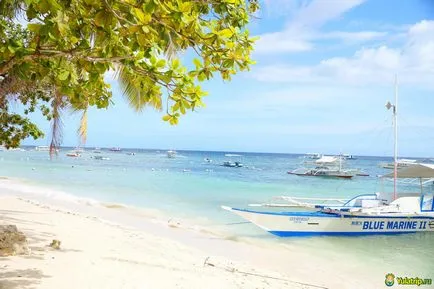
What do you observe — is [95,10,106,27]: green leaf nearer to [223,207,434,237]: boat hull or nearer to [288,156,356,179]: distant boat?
[223,207,434,237]: boat hull

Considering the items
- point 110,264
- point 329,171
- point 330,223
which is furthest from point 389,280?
point 329,171

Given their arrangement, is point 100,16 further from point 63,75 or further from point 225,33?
point 225,33

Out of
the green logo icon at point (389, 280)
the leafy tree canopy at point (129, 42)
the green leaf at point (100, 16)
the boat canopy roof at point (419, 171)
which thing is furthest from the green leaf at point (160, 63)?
the boat canopy roof at point (419, 171)

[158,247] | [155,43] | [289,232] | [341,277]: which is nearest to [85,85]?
[155,43]

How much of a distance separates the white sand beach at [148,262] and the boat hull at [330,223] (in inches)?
38.3

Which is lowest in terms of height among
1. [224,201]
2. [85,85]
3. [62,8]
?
[224,201]

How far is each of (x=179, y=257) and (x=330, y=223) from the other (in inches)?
206

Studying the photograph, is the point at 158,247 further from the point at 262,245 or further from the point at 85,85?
the point at 85,85

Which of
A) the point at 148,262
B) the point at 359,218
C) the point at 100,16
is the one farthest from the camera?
the point at 359,218

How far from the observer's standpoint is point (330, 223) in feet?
35.7

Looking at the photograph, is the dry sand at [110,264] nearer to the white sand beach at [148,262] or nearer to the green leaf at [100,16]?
the white sand beach at [148,262]

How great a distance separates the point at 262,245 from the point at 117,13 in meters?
8.47

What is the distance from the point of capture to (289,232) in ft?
35.1

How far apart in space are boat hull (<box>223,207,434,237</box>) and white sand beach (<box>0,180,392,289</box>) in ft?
3.19
